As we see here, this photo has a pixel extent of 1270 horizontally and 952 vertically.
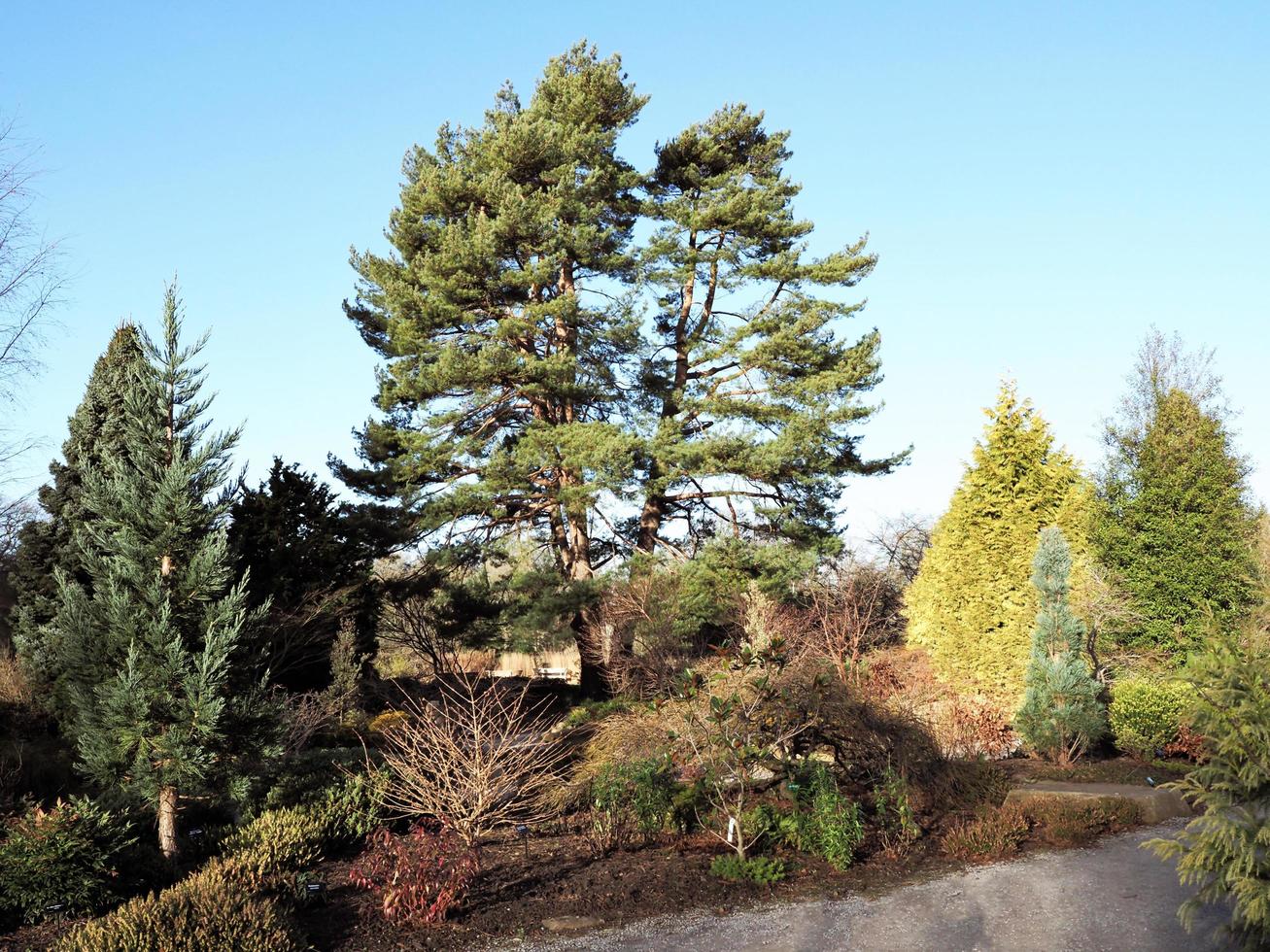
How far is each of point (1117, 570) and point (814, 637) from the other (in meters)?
5.07

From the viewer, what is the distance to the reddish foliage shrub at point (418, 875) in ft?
21.0

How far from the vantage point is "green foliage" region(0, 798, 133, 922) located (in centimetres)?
665

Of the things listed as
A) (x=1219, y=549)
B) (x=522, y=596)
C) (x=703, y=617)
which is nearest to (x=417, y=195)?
(x=522, y=596)

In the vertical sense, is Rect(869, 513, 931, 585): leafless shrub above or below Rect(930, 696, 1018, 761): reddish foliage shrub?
above

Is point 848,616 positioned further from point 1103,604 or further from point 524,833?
point 524,833

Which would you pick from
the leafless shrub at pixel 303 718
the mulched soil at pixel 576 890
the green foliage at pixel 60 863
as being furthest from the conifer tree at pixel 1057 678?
the green foliage at pixel 60 863

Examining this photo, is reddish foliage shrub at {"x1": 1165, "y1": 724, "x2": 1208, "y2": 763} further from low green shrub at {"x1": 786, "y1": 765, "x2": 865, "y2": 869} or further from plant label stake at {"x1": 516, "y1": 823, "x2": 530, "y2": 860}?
plant label stake at {"x1": 516, "y1": 823, "x2": 530, "y2": 860}

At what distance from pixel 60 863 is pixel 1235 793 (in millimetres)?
7608

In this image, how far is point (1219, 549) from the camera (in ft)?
47.8

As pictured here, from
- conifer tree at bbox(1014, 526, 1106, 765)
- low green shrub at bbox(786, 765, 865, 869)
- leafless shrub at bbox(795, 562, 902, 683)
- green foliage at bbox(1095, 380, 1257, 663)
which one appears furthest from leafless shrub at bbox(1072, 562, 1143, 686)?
low green shrub at bbox(786, 765, 865, 869)

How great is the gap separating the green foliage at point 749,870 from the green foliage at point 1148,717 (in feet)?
20.3

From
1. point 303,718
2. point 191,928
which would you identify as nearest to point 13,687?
point 303,718

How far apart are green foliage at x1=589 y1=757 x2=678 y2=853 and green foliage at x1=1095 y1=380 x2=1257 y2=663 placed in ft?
30.5

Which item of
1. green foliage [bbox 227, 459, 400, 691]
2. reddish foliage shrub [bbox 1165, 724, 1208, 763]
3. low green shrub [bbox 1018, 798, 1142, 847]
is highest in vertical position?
green foliage [bbox 227, 459, 400, 691]
